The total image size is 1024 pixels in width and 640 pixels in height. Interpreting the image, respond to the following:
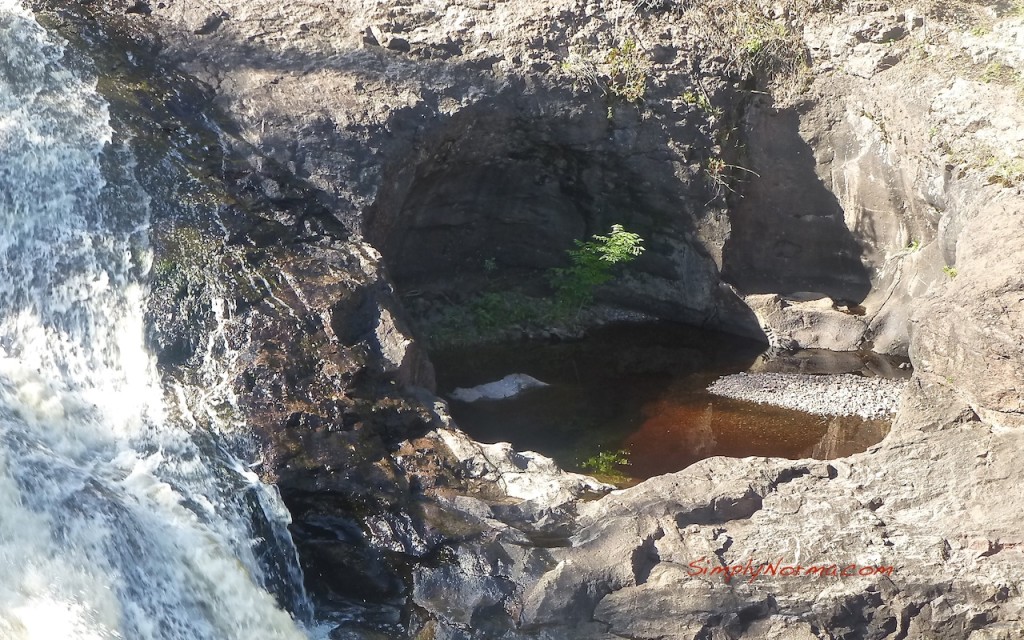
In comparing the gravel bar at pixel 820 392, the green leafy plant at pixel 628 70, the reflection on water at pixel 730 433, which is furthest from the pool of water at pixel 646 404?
the green leafy plant at pixel 628 70

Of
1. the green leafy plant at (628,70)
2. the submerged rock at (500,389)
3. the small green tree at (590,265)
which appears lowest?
the submerged rock at (500,389)

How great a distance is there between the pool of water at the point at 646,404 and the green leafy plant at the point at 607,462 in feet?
0.23

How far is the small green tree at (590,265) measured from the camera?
1091cm

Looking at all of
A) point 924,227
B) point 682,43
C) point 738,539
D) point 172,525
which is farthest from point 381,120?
point 924,227

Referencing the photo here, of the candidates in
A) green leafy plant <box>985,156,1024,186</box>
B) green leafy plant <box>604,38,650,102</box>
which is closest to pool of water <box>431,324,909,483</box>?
green leafy plant <box>985,156,1024,186</box>

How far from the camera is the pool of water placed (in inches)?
360

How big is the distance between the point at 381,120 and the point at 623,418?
13.1 feet

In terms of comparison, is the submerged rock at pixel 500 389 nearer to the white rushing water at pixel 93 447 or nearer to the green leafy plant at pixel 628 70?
the green leafy plant at pixel 628 70

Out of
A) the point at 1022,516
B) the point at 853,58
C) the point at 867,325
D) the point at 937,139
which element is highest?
the point at 853,58

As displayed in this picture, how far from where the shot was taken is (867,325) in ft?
37.3

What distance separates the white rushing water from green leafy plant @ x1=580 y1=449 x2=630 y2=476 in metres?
3.28

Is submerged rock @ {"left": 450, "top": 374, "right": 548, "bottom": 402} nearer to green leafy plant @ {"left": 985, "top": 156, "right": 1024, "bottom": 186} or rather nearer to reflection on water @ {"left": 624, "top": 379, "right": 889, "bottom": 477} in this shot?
reflection on water @ {"left": 624, "top": 379, "right": 889, "bottom": 477}

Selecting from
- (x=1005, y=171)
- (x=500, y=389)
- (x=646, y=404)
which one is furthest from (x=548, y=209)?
(x=1005, y=171)

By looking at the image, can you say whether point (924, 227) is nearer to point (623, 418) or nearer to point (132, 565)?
point (623, 418)
